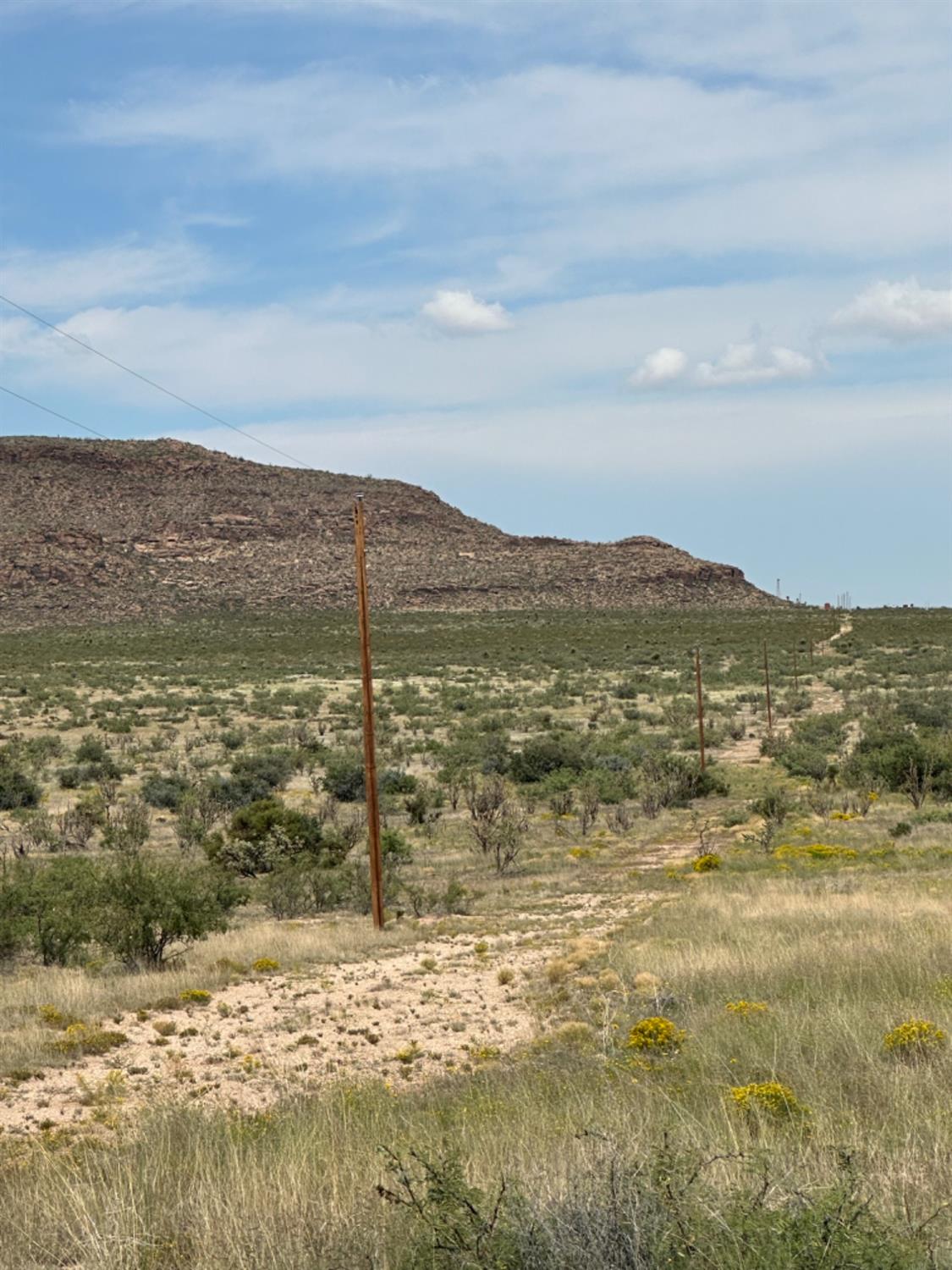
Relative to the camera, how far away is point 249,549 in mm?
117812

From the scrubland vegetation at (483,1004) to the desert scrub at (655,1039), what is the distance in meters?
0.03

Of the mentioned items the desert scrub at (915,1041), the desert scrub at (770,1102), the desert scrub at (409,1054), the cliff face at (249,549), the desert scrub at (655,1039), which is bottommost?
the desert scrub at (409,1054)

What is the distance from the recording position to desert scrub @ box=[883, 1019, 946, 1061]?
23.3 feet

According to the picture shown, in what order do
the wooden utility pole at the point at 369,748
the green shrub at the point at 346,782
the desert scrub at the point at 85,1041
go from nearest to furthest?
1. the desert scrub at the point at 85,1041
2. the wooden utility pole at the point at 369,748
3. the green shrub at the point at 346,782

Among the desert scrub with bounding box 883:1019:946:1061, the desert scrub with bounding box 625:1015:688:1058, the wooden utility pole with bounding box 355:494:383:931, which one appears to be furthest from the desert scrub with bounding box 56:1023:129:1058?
the desert scrub with bounding box 883:1019:946:1061

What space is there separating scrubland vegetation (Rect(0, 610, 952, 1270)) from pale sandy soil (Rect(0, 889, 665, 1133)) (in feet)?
0.19

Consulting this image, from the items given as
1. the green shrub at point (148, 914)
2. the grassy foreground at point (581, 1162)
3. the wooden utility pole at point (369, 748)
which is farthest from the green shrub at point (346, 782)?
the grassy foreground at point (581, 1162)

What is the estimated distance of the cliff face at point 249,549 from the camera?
107 m

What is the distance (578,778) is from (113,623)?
249 ft

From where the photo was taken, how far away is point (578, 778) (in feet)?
101

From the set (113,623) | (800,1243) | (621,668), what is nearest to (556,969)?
(800,1243)

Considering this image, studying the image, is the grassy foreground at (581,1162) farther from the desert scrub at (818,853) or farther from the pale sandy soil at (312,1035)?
the desert scrub at (818,853)

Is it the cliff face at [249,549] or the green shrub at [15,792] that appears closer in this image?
the green shrub at [15,792]

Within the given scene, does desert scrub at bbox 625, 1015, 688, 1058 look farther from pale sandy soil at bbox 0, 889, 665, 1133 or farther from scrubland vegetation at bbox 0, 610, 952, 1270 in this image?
pale sandy soil at bbox 0, 889, 665, 1133
